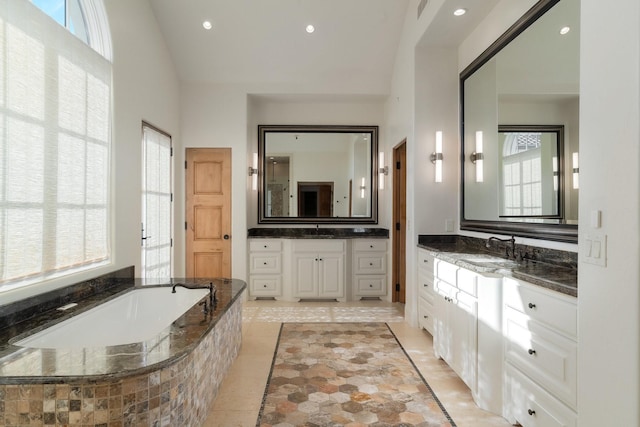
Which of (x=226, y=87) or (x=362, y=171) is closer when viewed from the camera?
(x=226, y=87)

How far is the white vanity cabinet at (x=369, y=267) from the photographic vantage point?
15.7ft

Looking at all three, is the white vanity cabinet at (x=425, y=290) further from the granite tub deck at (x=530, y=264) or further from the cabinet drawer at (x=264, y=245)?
the cabinet drawer at (x=264, y=245)

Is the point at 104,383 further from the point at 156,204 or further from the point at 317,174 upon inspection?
the point at 317,174

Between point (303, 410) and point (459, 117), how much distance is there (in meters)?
3.02

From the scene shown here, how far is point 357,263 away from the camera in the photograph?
4.78 m

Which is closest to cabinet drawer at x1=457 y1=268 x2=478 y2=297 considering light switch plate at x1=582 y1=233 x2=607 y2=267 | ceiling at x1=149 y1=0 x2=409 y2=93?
light switch plate at x1=582 y1=233 x2=607 y2=267

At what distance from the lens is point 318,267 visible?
4734mm

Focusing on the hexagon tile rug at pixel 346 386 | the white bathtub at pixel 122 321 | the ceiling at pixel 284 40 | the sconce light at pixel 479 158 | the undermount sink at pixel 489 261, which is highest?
the ceiling at pixel 284 40

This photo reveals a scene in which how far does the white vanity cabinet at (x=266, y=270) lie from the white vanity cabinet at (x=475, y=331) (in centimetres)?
258

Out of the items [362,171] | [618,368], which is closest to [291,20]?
[362,171]

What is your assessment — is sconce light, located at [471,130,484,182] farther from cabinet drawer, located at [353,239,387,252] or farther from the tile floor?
cabinet drawer, located at [353,239,387,252]

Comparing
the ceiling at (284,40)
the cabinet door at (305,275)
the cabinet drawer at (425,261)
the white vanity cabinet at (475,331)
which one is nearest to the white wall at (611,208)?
the white vanity cabinet at (475,331)

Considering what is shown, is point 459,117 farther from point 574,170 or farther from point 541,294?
point 541,294

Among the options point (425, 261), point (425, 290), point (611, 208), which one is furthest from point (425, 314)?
point (611, 208)
